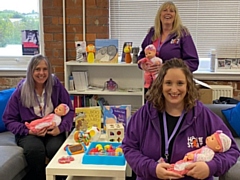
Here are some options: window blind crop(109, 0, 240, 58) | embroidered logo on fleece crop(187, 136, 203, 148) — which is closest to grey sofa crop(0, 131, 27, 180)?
embroidered logo on fleece crop(187, 136, 203, 148)

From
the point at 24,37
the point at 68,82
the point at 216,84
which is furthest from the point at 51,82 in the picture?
the point at 216,84

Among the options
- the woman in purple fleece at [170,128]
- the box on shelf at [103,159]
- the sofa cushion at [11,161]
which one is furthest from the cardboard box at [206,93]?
the sofa cushion at [11,161]

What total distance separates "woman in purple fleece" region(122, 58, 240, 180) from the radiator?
1700 millimetres

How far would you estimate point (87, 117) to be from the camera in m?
2.58

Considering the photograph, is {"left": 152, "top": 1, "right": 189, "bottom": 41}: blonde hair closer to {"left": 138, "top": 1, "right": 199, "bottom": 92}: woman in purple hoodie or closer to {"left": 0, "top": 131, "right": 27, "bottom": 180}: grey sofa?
{"left": 138, "top": 1, "right": 199, "bottom": 92}: woman in purple hoodie

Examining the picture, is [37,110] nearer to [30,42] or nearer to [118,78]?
[118,78]

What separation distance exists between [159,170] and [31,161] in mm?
1157

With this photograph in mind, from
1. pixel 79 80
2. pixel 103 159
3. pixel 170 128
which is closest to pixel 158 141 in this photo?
pixel 170 128

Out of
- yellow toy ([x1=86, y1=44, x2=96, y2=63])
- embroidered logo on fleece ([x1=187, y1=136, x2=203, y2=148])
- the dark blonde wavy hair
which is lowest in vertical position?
embroidered logo on fleece ([x1=187, y1=136, x2=203, y2=148])

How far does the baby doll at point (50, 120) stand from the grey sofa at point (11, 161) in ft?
0.59

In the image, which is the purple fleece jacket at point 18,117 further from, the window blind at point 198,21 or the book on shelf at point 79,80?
the window blind at point 198,21

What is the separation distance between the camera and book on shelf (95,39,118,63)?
3064 mm

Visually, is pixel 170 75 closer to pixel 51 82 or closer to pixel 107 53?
pixel 51 82

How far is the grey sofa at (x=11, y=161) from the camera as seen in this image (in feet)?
6.75
